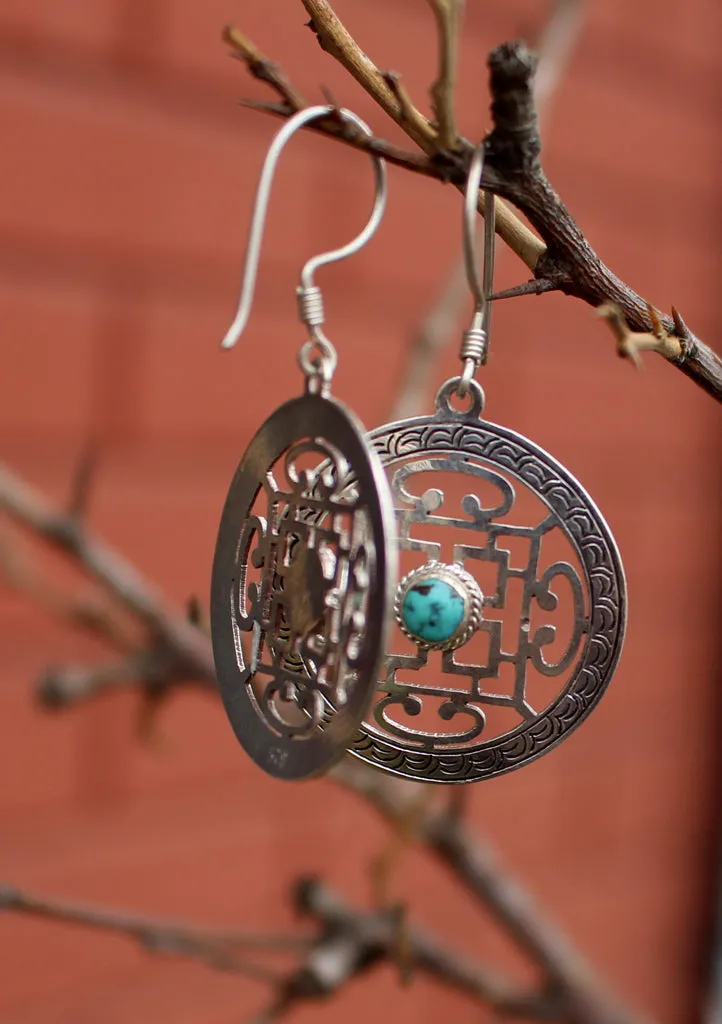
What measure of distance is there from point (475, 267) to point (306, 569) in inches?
4.0

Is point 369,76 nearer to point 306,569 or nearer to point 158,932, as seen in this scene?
point 306,569

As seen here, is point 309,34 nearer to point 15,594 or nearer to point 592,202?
point 592,202

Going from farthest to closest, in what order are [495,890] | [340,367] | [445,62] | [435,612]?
[340,367] → [495,890] → [435,612] → [445,62]

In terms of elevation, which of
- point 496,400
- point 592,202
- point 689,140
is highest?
point 689,140

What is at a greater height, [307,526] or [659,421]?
[659,421]

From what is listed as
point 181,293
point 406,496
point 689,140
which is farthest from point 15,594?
point 689,140

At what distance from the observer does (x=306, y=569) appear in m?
0.37

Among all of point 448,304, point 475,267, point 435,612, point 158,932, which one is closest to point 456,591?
point 435,612

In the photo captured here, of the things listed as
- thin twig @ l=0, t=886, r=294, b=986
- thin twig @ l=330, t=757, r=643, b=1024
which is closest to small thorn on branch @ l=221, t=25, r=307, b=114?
thin twig @ l=0, t=886, r=294, b=986

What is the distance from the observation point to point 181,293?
1062mm

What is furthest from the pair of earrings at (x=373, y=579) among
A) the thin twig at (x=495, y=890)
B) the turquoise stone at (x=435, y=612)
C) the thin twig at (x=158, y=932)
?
the thin twig at (x=495, y=890)

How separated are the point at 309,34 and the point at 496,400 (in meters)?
0.40

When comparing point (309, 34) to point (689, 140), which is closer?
point (309, 34)

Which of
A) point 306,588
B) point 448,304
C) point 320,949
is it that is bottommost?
point 320,949
